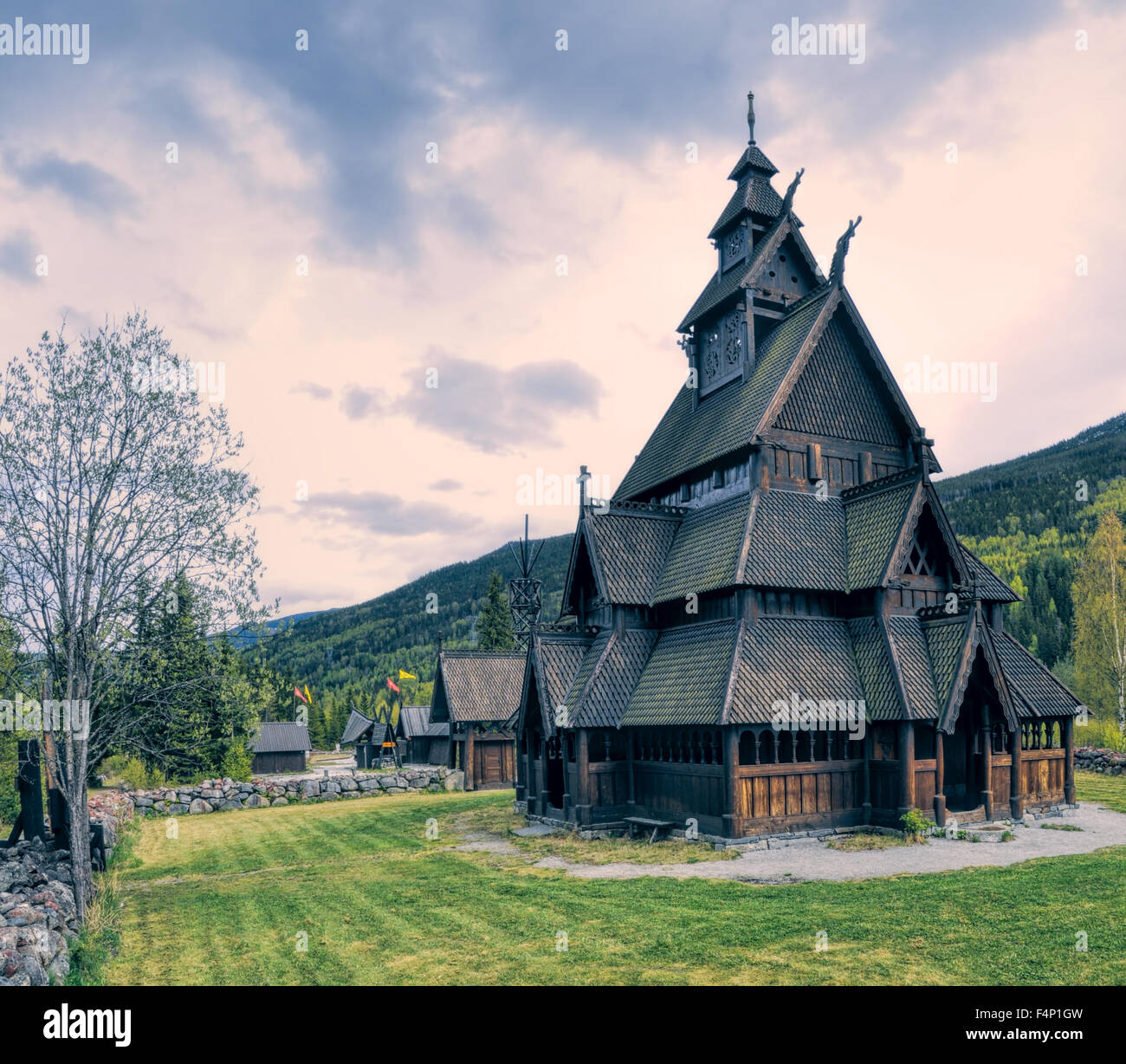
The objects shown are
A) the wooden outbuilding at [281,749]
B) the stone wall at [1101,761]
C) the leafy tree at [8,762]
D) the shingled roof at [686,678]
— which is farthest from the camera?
the wooden outbuilding at [281,749]

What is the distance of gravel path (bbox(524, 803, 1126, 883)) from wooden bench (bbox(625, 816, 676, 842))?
10.1 feet

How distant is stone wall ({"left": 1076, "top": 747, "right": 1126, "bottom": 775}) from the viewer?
119 feet

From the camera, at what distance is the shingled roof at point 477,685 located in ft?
150

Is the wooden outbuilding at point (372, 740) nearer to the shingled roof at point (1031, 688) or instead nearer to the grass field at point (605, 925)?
the grass field at point (605, 925)

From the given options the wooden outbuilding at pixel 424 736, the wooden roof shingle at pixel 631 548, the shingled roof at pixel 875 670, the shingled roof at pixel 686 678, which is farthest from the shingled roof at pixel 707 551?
the wooden outbuilding at pixel 424 736

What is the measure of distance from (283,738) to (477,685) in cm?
3607

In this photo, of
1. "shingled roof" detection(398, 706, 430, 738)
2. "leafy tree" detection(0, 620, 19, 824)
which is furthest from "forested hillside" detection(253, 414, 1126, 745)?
"leafy tree" detection(0, 620, 19, 824)

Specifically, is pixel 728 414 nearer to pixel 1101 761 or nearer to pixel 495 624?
pixel 1101 761

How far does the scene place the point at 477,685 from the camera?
155 ft

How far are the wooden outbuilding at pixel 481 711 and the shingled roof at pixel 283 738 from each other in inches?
1265
